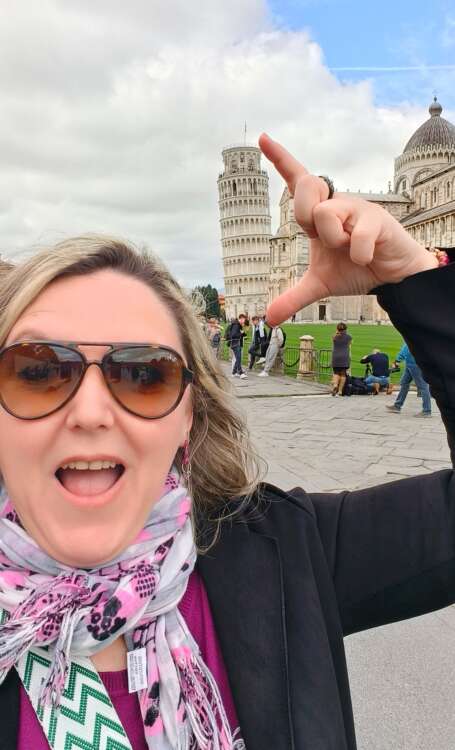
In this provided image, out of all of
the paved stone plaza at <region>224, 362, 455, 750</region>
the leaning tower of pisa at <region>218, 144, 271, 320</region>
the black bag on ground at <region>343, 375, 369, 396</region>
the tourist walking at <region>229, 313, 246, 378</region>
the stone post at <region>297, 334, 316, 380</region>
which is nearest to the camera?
the paved stone plaza at <region>224, 362, 455, 750</region>

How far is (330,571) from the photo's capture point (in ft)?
4.03

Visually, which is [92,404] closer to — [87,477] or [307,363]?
[87,477]

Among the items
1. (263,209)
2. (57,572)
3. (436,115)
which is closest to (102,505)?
(57,572)

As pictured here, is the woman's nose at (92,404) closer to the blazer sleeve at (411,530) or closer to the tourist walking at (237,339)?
the blazer sleeve at (411,530)

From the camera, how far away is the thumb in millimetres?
1226

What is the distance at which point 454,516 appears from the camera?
120 centimetres

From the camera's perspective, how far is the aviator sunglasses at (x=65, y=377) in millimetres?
992

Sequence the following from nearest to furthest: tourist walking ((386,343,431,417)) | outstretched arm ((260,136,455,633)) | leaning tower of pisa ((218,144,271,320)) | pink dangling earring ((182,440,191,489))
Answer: outstretched arm ((260,136,455,633)) → pink dangling earring ((182,440,191,489)) → tourist walking ((386,343,431,417)) → leaning tower of pisa ((218,144,271,320))

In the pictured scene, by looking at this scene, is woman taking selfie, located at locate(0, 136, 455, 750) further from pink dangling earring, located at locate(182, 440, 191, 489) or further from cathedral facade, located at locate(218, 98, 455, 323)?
cathedral facade, located at locate(218, 98, 455, 323)

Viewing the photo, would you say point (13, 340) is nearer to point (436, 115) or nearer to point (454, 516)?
point (454, 516)

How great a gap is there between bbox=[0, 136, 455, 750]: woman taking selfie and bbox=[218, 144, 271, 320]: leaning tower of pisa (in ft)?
297

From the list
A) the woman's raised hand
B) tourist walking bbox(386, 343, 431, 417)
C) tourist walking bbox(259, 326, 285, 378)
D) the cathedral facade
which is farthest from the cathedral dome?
the woman's raised hand

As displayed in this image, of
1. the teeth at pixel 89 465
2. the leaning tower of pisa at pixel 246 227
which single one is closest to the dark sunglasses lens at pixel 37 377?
the teeth at pixel 89 465

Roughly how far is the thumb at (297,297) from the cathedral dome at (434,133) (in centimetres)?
7830
